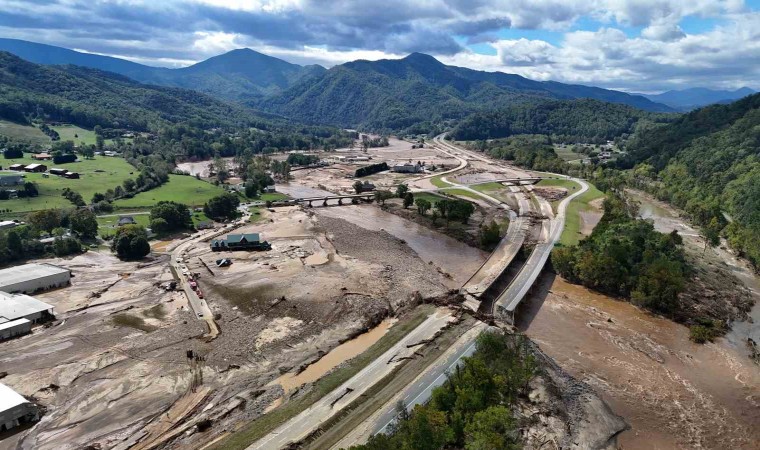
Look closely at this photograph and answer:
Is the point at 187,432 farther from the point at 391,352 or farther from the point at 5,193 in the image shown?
the point at 5,193

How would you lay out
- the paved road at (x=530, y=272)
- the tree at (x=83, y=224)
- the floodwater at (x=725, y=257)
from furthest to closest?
the tree at (x=83, y=224) → the paved road at (x=530, y=272) → the floodwater at (x=725, y=257)

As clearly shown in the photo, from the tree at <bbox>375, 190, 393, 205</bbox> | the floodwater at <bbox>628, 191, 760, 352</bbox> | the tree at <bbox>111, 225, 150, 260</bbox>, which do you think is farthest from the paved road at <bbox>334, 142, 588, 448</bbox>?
the tree at <bbox>111, 225, 150, 260</bbox>

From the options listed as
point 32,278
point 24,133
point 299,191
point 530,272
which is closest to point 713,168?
point 530,272

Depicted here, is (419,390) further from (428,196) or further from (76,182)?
(76,182)

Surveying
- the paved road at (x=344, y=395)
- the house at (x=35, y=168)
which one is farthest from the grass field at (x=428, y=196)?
the house at (x=35, y=168)

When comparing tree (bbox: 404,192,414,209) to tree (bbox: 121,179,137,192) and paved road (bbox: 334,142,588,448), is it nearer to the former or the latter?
paved road (bbox: 334,142,588,448)

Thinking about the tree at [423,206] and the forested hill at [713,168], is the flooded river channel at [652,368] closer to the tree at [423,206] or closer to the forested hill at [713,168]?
the forested hill at [713,168]
